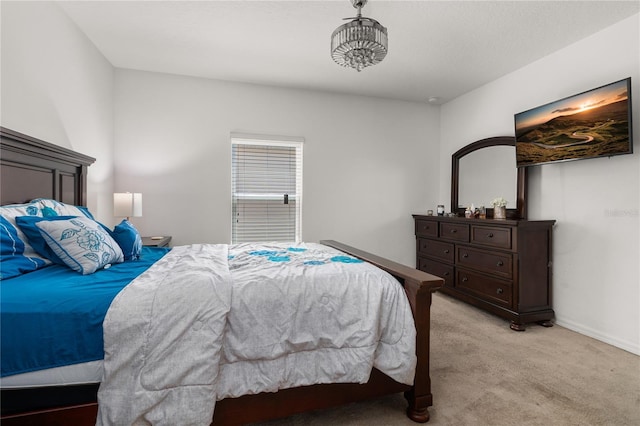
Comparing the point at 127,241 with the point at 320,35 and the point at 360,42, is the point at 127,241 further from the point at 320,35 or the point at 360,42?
the point at 320,35

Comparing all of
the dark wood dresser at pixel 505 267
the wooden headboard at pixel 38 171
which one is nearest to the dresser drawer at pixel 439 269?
the dark wood dresser at pixel 505 267

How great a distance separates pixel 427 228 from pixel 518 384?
2429 mm

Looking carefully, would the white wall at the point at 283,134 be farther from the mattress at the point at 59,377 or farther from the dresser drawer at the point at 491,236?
the mattress at the point at 59,377

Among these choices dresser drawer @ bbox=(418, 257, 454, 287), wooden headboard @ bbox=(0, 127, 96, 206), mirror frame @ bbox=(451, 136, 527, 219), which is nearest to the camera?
wooden headboard @ bbox=(0, 127, 96, 206)

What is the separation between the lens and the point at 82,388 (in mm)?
1256

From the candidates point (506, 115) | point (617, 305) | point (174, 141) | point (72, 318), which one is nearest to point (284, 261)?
point (72, 318)

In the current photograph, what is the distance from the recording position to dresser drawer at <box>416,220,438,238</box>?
411cm

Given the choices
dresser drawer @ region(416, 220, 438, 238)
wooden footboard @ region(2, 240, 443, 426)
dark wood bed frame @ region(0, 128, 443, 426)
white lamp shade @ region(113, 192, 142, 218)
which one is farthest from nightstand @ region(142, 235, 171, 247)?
dresser drawer @ region(416, 220, 438, 238)

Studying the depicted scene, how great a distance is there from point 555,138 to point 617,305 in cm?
153

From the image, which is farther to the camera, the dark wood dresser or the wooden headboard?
the dark wood dresser

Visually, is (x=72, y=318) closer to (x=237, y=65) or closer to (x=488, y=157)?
(x=237, y=65)

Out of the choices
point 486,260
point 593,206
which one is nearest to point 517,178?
point 593,206

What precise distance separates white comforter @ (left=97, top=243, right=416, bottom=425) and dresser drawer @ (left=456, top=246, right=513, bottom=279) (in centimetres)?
195

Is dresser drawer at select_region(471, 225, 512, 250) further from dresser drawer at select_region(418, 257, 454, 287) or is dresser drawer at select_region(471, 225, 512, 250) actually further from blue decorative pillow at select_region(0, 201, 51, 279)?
blue decorative pillow at select_region(0, 201, 51, 279)
